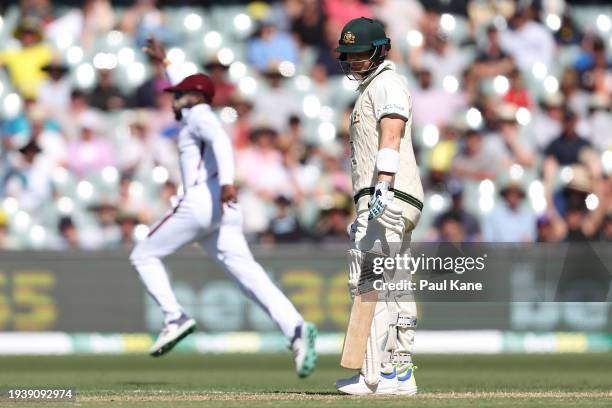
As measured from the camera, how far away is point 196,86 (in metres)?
8.57

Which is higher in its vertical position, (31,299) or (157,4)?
(157,4)

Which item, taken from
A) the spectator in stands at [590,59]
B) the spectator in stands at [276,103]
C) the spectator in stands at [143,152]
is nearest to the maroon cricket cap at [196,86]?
the spectator in stands at [143,152]

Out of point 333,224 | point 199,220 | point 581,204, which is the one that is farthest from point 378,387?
point 581,204

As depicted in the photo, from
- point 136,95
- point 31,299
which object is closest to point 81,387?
point 31,299

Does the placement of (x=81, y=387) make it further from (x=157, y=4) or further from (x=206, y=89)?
(x=157, y=4)

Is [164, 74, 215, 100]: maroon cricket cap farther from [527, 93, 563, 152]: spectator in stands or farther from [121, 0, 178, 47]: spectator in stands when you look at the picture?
[121, 0, 178, 47]: spectator in stands

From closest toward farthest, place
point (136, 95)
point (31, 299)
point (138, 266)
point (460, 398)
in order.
Result: point (460, 398) < point (138, 266) < point (31, 299) < point (136, 95)

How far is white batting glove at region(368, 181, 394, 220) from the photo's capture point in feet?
22.9

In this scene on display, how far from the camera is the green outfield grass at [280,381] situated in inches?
279

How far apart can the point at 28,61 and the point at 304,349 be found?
29.3ft

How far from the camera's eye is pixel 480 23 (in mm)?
16109

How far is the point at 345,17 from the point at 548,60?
2382 mm

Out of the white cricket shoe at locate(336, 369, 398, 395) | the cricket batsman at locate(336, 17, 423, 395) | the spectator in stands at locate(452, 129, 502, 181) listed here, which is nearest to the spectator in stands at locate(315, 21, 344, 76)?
the spectator in stands at locate(452, 129, 502, 181)

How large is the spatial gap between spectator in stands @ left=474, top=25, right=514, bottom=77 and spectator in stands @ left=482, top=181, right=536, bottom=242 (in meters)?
2.15
